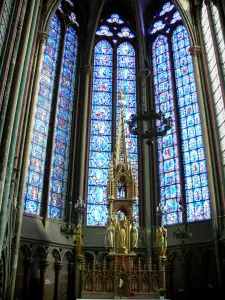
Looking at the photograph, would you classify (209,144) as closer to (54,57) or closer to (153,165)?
(153,165)

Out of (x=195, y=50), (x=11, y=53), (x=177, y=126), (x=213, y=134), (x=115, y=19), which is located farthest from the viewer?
(x=115, y=19)

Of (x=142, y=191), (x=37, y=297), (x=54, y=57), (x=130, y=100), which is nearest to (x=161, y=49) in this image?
(x=130, y=100)

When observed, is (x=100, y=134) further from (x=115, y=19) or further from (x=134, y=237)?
(x=115, y=19)

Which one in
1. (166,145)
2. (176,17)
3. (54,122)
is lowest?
(166,145)

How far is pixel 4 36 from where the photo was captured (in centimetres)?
1230

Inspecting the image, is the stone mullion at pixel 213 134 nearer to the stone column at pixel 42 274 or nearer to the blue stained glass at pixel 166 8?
the blue stained glass at pixel 166 8

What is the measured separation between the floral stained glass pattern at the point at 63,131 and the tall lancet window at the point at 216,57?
24.1 ft

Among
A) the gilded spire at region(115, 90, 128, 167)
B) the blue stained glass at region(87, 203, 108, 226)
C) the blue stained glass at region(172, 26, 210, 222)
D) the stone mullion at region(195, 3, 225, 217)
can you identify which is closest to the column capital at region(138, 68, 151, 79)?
the blue stained glass at region(172, 26, 210, 222)

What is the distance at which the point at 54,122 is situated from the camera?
61.0 feet

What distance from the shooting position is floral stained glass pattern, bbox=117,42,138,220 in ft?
65.7

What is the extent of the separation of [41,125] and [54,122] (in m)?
0.76

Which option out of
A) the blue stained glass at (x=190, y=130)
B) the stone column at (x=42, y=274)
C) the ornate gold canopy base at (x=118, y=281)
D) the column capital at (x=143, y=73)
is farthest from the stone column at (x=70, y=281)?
the column capital at (x=143, y=73)

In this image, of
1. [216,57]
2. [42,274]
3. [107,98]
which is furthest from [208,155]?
[42,274]

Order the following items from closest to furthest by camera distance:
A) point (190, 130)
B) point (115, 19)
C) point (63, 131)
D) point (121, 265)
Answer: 1. point (121, 265)
2. point (190, 130)
3. point (63, 131)
4. point (115, 19)
